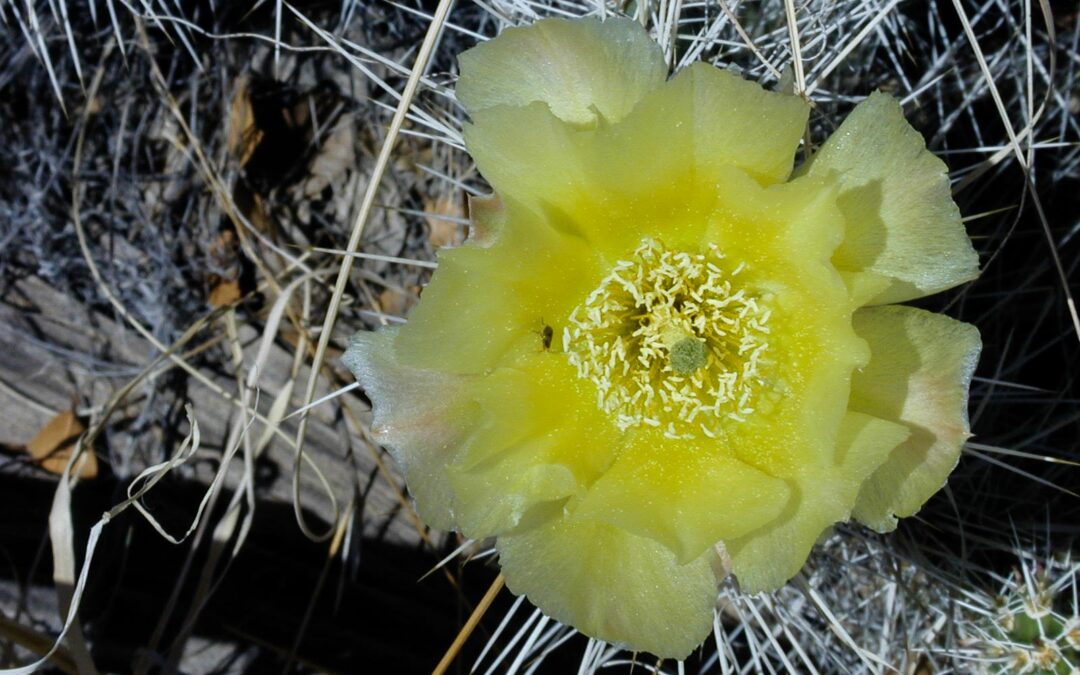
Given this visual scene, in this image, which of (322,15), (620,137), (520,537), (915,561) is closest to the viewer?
(620,137)

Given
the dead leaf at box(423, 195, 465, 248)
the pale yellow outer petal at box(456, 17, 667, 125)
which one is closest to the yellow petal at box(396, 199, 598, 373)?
the pale yellow outer petal at box(456, 17, 667, 125)

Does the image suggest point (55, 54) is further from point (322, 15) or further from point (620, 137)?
point (620, 137)

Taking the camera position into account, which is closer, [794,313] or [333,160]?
[794,313]

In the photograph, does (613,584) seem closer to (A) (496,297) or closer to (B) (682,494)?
(B) (682,494)

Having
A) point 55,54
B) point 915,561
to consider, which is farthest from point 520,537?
point 55,54

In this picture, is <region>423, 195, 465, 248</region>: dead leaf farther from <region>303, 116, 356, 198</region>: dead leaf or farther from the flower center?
the flower center

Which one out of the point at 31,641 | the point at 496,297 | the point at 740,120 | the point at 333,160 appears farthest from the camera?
the point at 333,160

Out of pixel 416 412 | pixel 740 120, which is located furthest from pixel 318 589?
pixel 740 120
